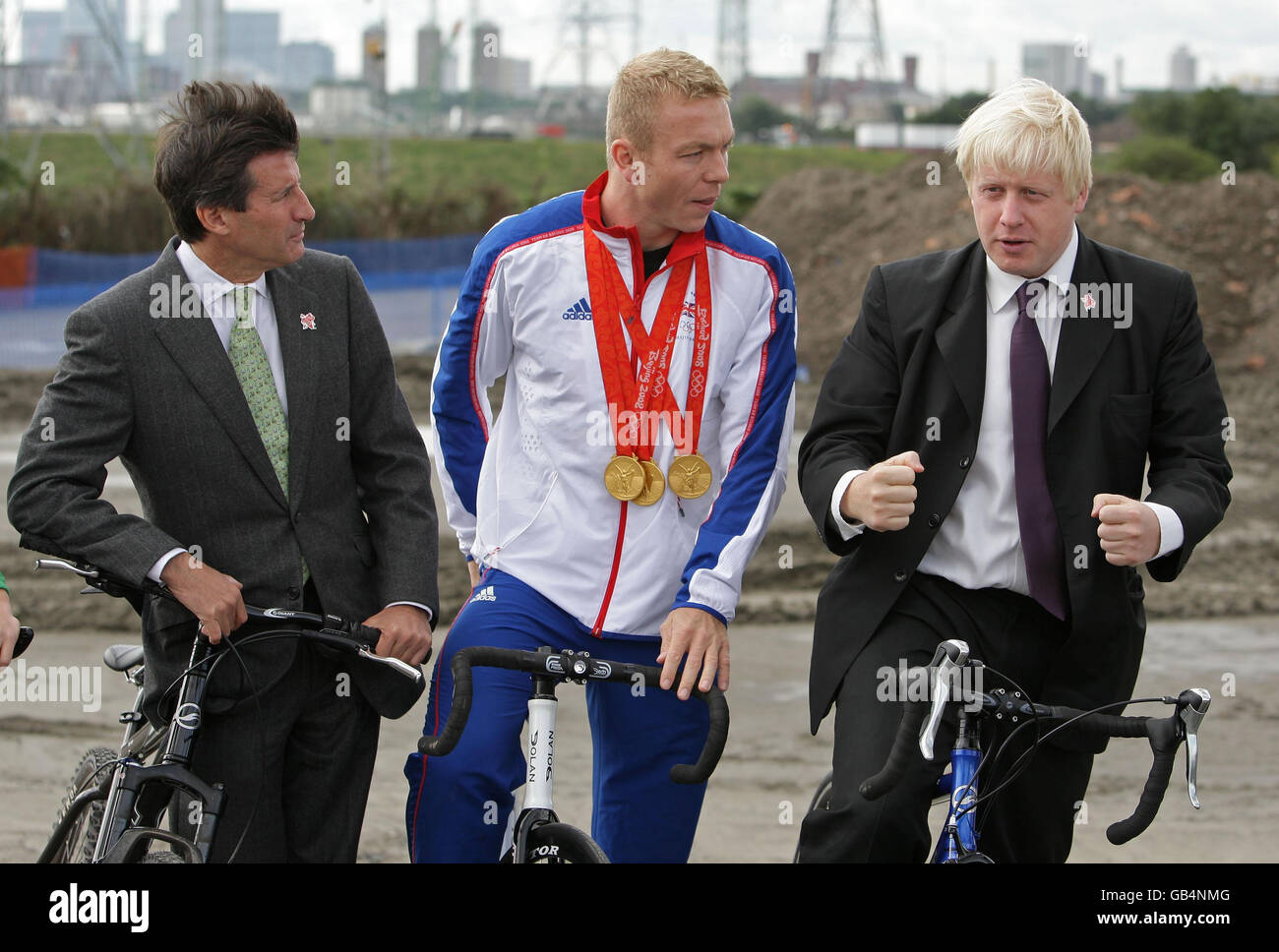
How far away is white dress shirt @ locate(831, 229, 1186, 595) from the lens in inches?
139

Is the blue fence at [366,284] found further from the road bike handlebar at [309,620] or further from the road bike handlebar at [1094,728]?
the road bike handlebar at [1094,728]

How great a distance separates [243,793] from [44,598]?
23.6 feet

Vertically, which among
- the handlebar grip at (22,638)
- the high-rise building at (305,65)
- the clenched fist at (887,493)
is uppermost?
the high-rise building at (305,65)

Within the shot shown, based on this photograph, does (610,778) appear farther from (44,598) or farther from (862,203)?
(862,203)

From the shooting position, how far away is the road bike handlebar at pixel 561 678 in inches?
118

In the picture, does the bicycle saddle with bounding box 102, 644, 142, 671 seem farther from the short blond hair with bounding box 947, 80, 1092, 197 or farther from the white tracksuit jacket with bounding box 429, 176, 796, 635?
the short blond hair with bounding box 947, 80, 1092, 197

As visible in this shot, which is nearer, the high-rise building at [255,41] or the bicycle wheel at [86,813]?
the bicycle wheel at [86,813]

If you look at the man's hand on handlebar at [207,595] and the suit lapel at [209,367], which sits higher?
the suit lapel at [209,367]

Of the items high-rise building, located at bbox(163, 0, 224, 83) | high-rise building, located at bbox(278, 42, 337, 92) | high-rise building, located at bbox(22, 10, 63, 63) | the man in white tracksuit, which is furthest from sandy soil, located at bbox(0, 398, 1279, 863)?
high-rise building, located at bbox(22, 10, 63, 63)

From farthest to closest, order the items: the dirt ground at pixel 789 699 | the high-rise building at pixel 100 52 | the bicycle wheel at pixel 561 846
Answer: the high-rise building at pixel 100 52 → the dirt ground at pixel 789 699 → the bicycle wheel at pixel 561 846

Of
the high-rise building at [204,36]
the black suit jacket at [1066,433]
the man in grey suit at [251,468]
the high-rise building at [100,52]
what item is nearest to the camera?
the black suit jacket at [1066,433]

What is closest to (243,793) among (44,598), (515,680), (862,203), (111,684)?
(515,680)

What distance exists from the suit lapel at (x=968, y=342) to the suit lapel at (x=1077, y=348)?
0.16 meters

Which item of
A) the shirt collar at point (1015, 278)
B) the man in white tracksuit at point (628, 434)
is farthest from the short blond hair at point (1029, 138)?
the man in white tracksuit at point (628, 434)
